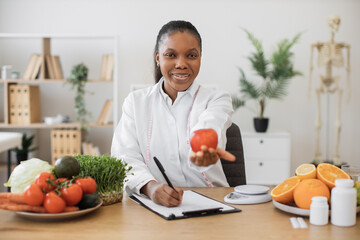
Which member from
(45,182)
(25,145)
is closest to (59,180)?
(45,182)

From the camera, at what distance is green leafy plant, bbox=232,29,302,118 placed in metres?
4.49

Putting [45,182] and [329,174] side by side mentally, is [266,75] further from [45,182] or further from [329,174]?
[45,182]

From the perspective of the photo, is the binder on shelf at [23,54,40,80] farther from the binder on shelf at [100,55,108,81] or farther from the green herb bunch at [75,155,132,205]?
the green herb bunch at [75,155,132,205]

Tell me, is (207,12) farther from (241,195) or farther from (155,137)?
(241,195)

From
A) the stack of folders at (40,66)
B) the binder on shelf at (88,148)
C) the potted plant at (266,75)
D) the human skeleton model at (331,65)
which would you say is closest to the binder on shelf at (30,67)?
the stack of folders at (40,66)

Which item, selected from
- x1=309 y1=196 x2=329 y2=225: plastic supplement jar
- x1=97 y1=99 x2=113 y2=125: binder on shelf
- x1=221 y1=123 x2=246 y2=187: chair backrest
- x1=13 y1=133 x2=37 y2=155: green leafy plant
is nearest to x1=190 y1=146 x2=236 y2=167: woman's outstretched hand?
x1=309 y1=196 x2=329 y2=225: plastic supplement jar

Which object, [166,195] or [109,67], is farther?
[109,67]

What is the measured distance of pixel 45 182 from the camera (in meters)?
1.27

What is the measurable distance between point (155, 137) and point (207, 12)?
134 inches

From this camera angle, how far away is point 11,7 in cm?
505

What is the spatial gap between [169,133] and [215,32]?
332cm

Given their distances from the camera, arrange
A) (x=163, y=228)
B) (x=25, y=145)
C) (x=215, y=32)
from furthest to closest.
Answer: (x=215, y=32) → (x=25, y=145) → (x=163, y=228)

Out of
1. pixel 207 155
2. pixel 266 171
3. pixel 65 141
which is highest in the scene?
pixel 207 155

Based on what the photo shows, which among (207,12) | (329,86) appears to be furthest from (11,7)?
(329,86)
